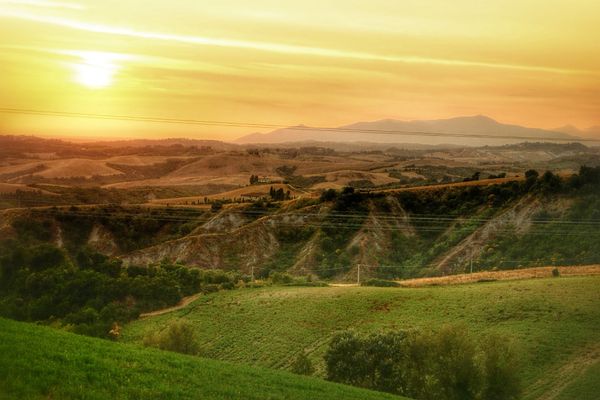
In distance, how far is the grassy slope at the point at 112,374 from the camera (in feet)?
63.7

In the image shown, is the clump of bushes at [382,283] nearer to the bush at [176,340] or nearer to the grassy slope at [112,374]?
the bush at [176,340]

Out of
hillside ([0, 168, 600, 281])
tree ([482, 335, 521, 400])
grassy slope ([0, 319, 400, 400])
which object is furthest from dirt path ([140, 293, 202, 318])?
grassy slope ([0, 319, 400, 400])

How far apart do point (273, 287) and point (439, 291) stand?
19.5 meters

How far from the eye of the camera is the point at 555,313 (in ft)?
192

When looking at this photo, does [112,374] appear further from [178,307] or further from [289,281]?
[289,281]

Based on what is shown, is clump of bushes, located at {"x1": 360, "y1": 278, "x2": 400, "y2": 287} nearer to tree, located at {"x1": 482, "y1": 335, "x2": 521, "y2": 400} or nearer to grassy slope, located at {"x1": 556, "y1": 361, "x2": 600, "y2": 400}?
grassy slope, located at {"x1": 556, "y1": 361, "x2": 600, "y2": 400}

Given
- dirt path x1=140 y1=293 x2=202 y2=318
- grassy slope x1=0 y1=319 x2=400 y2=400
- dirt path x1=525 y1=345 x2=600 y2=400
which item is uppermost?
grassy slope x1=0 y1=319 x2=400 y2=400

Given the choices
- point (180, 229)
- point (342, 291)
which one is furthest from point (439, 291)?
point (180, 229)

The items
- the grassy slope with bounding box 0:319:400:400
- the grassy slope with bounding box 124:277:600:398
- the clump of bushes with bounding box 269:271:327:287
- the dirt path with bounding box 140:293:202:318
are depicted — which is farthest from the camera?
the clump of bushes with bounding box 269:271:327:287

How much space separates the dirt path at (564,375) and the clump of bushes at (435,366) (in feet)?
10.4

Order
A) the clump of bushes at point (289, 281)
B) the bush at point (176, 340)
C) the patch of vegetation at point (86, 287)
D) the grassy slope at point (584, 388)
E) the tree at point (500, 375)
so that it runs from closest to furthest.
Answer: the tree at point (500, 375)
the grassy slope at point (584, 388)
the bush at point (176, 340)
the patch of vegetation at point (86, 287)
the clump of bushes at point (289, 281)

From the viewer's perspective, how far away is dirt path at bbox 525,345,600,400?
45.1 m

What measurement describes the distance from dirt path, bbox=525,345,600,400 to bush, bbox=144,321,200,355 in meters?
21.4

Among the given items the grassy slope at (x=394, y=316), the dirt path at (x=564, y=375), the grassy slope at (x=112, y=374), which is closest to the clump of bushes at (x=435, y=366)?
the dirt path at (x=564, y=375)
